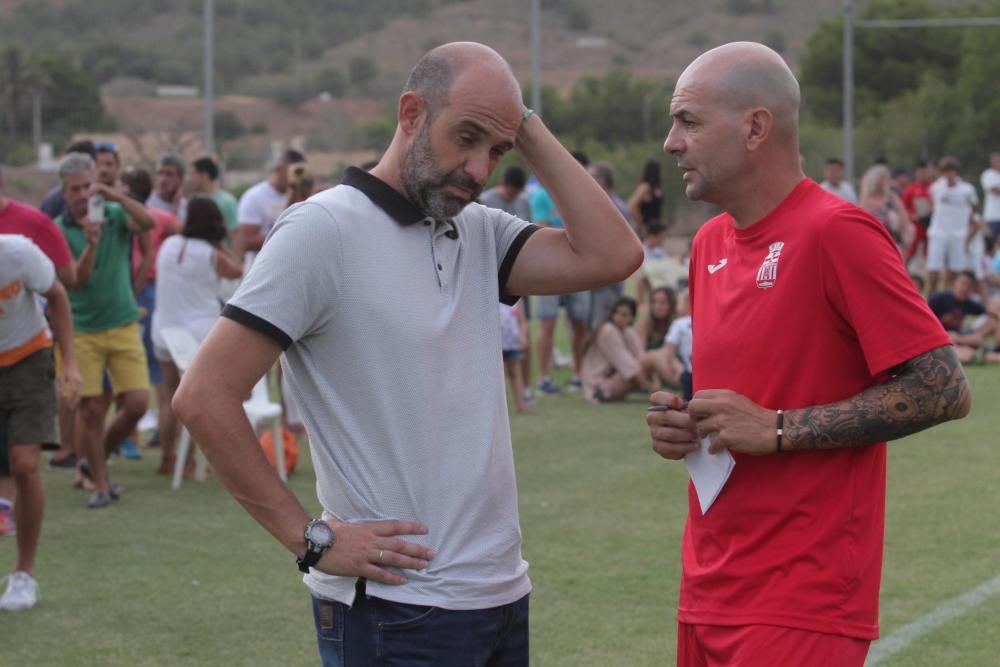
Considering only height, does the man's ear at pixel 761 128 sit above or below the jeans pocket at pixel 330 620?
above

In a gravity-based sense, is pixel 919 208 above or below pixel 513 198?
below

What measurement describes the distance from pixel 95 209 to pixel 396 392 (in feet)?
23.1

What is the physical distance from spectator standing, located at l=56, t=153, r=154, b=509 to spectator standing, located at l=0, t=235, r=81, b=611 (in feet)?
6.83

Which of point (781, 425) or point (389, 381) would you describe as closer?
point (389, 381)

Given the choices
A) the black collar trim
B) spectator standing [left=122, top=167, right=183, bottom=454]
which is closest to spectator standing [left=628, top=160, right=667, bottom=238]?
spectator standing [left=122, top=167, right=183, bottom=454]

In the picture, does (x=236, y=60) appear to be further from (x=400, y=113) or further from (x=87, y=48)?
(x=400, y=113)

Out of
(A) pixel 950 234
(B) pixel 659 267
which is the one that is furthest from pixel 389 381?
(A) pixel 950 234

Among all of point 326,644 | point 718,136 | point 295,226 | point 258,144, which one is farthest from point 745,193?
point 258,144

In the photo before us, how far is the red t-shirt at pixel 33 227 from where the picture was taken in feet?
27.1

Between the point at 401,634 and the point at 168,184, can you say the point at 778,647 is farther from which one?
the point at 168,184

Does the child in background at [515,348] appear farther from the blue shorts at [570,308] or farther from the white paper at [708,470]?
the white paper at [708,470]

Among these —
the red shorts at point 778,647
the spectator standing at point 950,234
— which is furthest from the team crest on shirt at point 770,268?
the spectator standing at point 950,234

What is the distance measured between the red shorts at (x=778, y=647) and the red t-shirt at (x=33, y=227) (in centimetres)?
594

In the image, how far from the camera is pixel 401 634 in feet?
10.2
